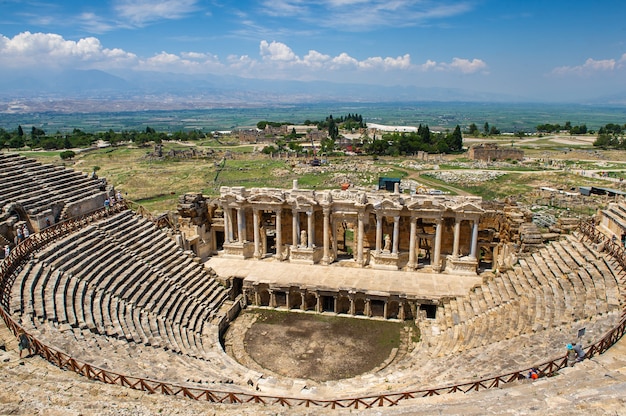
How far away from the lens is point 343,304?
28.1 metres

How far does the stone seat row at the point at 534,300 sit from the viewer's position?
19.0 m

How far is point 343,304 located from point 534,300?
10746mm

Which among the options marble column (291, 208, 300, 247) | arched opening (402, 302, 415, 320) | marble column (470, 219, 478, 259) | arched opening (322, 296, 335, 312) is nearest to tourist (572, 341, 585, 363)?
arched opening (402, 302, 415, 320)

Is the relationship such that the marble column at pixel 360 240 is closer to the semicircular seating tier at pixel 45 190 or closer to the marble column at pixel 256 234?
the marble column at pixel 256 234

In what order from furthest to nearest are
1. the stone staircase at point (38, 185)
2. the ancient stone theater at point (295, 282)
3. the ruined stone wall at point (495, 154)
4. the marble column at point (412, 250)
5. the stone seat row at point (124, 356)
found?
the ruined stone wall at point (495, 154), the marble column at point (412, 250), the stone staircase at point (38, 185), the ancient stone theater at point (295, 282), the stone seat row at point (124, 356)

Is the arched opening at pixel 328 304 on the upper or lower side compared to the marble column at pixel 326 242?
lower

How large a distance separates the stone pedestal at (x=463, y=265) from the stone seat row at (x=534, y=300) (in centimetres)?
324

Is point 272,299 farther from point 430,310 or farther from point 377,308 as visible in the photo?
point 430,310

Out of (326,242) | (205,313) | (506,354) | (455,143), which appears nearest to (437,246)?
(326,242)

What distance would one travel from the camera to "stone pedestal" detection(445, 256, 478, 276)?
30.1 meters

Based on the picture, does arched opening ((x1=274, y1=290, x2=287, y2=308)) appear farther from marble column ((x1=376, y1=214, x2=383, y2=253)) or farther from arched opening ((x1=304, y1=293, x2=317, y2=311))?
marble column ((x1=376, y1=214, x2=383, y2=253))

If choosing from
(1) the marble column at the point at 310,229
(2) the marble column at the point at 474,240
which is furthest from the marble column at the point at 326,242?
(2) the marble column at the point at 474,240

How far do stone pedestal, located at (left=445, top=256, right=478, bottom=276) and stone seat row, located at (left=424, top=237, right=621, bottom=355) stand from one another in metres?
3.24

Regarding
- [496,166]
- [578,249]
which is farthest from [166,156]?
[578,249]
